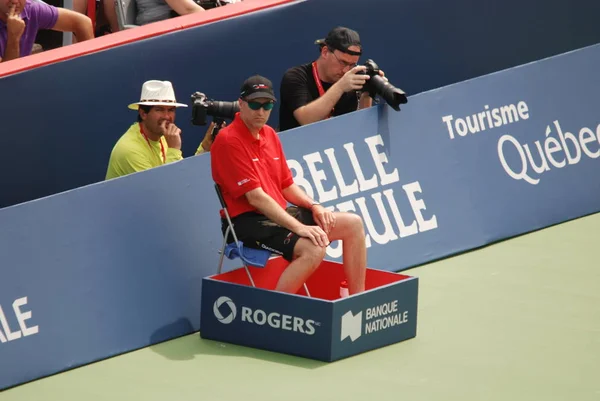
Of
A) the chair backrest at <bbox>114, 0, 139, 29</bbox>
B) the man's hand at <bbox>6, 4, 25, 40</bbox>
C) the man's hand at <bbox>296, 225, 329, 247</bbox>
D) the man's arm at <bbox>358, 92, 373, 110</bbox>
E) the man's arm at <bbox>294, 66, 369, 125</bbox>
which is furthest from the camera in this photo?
the chair backrest at <bbox>114, 0, 139, 29</bbox>

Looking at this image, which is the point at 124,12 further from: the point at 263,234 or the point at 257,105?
the point at 263,234

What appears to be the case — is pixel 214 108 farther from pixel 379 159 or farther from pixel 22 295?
pixel 22 295

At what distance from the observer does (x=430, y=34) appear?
11539 millimetres

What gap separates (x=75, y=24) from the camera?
10.3 metres

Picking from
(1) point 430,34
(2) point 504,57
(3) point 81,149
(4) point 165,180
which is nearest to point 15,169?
(3) point 81,149

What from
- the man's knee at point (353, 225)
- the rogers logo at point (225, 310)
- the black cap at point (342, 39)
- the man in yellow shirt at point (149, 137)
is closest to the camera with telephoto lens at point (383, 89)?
the black cap at point (342, 39)

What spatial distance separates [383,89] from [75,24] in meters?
2.72

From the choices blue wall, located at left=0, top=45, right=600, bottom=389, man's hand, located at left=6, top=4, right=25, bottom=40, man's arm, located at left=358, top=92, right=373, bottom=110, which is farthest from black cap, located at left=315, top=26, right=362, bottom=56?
man's hand, located at left=6, top=4, right=25, bottom=40

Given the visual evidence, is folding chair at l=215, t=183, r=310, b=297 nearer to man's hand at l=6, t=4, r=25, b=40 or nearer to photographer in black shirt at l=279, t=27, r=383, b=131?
photographer in black shirt at l=279, t=27, r=383, b=131

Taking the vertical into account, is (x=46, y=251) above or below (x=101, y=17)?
below

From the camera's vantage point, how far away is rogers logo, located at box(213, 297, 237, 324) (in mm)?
7553

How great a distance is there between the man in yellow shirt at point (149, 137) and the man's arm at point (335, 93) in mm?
989

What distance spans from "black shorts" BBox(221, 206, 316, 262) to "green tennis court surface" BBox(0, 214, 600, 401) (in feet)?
1.99

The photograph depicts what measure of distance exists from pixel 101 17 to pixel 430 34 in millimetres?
2942
